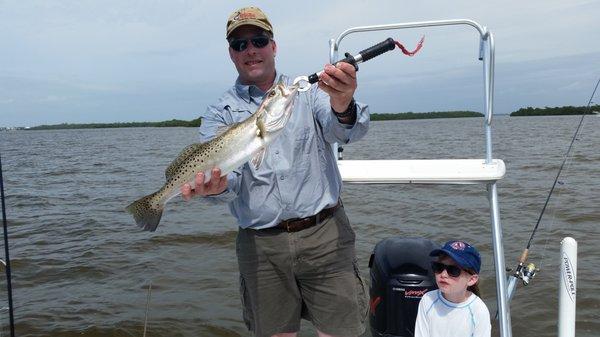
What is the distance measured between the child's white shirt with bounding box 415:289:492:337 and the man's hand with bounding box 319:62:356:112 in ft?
5.67

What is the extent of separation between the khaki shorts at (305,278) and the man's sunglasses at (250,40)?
1.33 meters

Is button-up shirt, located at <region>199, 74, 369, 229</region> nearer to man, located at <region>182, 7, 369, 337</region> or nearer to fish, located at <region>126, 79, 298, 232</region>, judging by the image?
man, located at <region>182, 7, 369, 337</region>

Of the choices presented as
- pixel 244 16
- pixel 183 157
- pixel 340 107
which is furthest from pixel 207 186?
pixel 244 16

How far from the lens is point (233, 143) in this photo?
3145mm

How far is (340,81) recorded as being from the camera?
2850mm

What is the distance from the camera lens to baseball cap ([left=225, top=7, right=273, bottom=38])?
3426 mm

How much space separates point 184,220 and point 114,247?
2.34 metres

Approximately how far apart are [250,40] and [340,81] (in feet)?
3.08

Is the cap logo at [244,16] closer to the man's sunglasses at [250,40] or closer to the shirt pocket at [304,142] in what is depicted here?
the man's sunglasses at [250,40]

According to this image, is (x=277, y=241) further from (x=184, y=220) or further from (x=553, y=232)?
(x=184, y=220)

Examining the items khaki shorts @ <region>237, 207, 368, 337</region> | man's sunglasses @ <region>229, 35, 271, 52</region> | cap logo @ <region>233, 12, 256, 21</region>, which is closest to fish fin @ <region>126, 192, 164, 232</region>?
khaki shorts @ <region>237, 207, 368, 337</region>

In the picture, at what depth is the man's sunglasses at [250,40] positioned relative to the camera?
11.4 ft

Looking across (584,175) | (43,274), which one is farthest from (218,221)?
(584,175)

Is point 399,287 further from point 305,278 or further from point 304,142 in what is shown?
point 304,142
